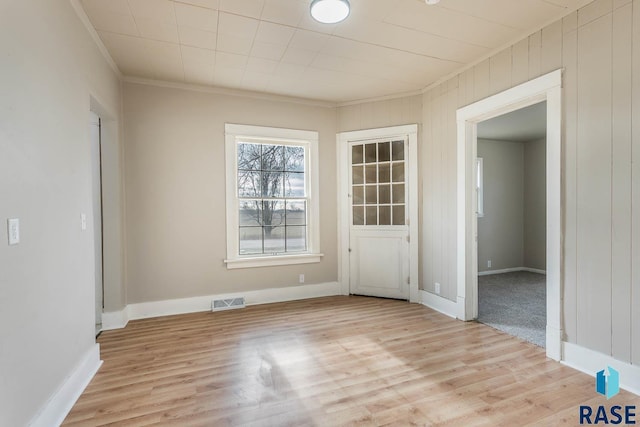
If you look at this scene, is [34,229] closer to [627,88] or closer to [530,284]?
[627,88]

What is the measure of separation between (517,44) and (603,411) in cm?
297

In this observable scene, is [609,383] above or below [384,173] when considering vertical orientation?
below

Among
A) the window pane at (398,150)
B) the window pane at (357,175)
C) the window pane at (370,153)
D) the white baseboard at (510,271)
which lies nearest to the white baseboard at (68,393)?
the window pane at (357,175)

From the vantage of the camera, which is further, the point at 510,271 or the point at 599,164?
the point at 510,271

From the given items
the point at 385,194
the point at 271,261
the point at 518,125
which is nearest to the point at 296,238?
the point at 271,261

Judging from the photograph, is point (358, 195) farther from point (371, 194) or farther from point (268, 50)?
point (268, 50)

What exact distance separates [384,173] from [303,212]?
51.2 inches

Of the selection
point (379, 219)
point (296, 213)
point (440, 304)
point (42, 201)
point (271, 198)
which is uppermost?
point (271, 198)

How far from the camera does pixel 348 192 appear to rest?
4.58 metres

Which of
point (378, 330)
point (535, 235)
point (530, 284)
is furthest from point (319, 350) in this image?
point (535, 235)

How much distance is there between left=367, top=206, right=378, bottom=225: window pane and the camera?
4.48 metres

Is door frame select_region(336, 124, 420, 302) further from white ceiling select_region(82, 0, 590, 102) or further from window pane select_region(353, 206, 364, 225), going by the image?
white ceiling select_region(82, 0, 590, 102)

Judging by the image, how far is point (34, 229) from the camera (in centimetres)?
167

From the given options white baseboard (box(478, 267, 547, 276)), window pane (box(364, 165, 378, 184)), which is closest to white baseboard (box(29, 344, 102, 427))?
window pane (box(364, 165, 378, 184))
